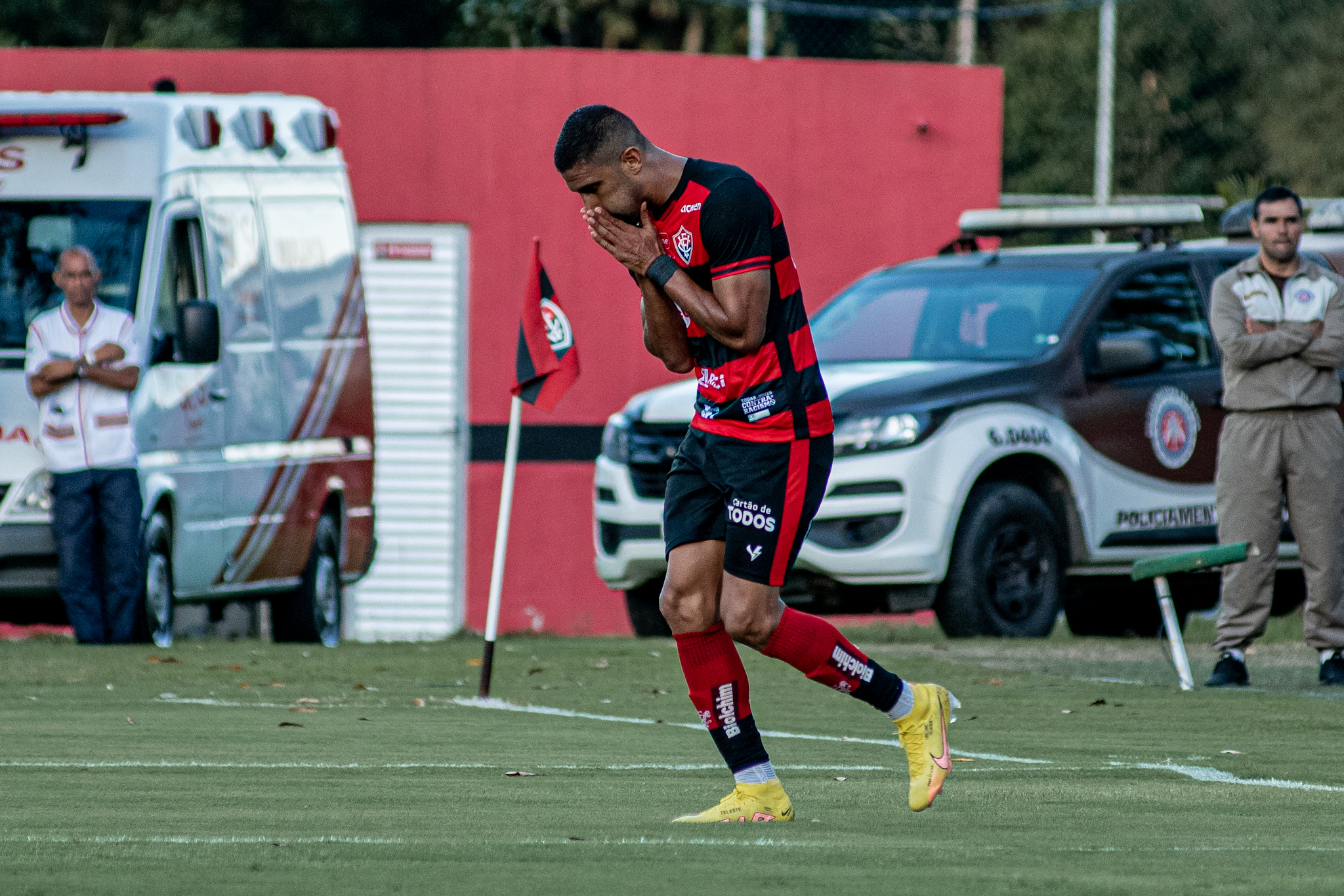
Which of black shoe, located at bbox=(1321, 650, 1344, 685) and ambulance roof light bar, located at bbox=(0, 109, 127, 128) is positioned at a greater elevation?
ambulance roof light bar, located at bbox=(0, 109, 127, 128)

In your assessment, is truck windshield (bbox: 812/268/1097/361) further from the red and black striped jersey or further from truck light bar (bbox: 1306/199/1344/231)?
the red and black striped jersey

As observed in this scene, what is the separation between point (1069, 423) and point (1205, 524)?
1.17m

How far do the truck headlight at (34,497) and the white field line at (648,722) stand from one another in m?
3.47

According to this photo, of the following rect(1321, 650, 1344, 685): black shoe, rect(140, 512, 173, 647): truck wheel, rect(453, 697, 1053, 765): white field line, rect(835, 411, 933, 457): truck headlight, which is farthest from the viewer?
rect(140, 512, 173, 647): truck wheel

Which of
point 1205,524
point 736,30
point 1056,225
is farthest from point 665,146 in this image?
point 736,30

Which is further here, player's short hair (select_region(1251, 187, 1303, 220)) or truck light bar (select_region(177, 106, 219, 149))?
truck light bar (select_region(177, 106, 219, 149))

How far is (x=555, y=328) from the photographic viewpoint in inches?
409

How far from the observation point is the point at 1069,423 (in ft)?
42.3

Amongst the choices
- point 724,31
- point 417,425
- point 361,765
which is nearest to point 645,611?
point 361,765

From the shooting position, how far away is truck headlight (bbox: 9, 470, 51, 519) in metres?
12.6

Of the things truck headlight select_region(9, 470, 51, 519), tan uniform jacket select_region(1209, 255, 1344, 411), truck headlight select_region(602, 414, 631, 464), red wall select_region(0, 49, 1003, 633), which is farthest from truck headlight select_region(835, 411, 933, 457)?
red wall select_region(0, 49, 1003, 633)

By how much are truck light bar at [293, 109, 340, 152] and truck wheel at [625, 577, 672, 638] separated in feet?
11.4

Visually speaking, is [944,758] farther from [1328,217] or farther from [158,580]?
[1328,217]

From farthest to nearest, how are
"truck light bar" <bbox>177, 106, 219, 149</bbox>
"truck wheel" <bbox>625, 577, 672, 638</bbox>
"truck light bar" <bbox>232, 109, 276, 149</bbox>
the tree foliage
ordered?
the tree foliage → "truck light bar" <bbox>232, 109, 276, 149</bbox> → "truck wheel" <bbox>625, 577, 672, 638</bbox> → "truck light bar" <bbox>177, 106, 219, 149</bbox>
